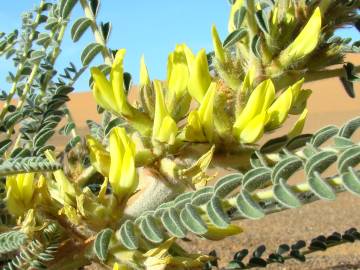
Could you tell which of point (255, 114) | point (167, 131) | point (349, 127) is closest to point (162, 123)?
point (167, 131)

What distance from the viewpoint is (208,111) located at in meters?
0.81

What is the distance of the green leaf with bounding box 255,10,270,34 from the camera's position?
2.76 feet

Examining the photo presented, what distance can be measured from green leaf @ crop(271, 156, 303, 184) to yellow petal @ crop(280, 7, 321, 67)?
0.20 metres

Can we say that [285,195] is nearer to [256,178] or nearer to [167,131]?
[256,178]

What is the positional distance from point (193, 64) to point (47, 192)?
273mm

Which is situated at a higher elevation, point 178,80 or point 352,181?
point 178,80

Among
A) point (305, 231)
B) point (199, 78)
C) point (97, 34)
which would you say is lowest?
point (305, 231)

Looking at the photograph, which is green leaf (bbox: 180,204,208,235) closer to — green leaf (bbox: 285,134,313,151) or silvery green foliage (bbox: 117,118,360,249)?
silvery green foliage (bbox: 117,118,360,249)

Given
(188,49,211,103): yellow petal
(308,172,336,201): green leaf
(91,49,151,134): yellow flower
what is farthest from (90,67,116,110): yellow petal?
(308,172,336,201): green leaf

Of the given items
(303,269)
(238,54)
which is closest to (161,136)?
(238,54)

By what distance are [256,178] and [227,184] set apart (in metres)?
0.04

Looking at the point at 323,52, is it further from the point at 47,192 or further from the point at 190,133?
the point at 47,192

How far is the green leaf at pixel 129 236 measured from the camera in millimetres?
786

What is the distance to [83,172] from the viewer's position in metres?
0.99
